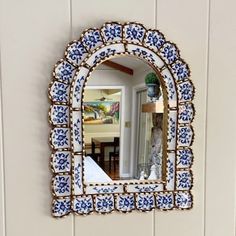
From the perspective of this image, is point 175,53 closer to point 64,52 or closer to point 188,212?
point 64,52

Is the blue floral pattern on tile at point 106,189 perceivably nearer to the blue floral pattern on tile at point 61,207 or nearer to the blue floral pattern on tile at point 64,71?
the blue floral pattern on tile at point 61,207

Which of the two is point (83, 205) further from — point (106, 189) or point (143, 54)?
point (143, 54)

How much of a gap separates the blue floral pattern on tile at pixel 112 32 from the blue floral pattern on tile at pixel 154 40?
8cm

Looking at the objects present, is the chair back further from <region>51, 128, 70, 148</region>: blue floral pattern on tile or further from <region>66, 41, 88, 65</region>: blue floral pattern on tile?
<region>66, 41, 88, 65</region>: blue floral pattern on tile

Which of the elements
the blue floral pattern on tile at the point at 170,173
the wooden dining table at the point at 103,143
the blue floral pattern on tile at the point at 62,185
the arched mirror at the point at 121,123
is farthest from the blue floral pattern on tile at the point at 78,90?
the blue floral pattern on tile at the point at 170,173

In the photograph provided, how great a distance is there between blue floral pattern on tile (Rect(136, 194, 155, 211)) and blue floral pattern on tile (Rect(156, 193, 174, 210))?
0.07 ft

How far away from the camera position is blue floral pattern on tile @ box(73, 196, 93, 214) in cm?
88

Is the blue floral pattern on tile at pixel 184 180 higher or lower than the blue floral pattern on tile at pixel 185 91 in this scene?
lower

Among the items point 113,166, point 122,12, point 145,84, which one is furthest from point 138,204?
point 122,12

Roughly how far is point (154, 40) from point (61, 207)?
572mm
